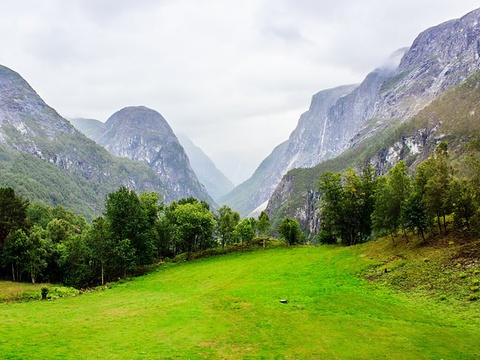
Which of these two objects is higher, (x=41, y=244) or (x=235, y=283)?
(x=41, y=244)

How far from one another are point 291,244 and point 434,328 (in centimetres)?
6723

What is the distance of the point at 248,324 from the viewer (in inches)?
1287

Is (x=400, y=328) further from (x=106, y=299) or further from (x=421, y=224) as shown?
(x=106, y=299)

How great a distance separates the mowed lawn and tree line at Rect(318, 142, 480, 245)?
46.5ft

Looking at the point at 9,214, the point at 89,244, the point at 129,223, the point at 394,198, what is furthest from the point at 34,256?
the point at 394,198

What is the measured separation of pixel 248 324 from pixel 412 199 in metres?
37.1

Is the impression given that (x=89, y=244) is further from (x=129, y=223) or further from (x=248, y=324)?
(x=248, y=324)

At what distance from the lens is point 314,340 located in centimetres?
2839

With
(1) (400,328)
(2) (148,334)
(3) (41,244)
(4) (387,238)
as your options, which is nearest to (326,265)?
(4) (387,238)

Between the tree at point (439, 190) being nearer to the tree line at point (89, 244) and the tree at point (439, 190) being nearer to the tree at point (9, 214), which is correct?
the tree line at point (89, 244)

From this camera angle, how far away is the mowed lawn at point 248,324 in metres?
26.0

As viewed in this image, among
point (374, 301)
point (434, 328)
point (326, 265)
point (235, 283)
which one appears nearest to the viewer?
point (434, 328)

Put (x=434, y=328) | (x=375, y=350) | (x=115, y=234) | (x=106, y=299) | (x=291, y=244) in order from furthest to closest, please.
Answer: (x=291, y=244), (x=115, y=234), (x=106, y=299), (x=434, y=328), (x=375, y=350)

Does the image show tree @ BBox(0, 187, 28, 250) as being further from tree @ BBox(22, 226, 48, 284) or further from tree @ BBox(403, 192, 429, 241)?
tree @ BBox(403, 192, 429, 241)
